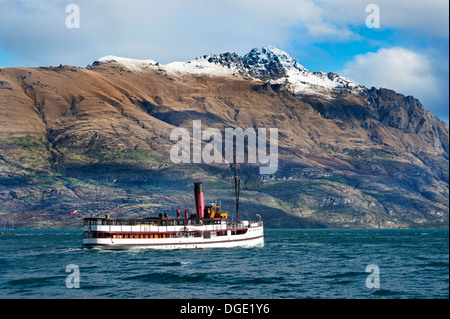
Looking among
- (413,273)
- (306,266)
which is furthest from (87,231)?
(413,273)

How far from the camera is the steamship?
123 m

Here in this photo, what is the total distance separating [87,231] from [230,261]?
4154 centimetres

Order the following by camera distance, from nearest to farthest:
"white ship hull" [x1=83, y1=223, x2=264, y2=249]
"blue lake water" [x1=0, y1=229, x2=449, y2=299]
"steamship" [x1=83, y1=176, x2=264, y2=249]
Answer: "blue lake water" [x1=0, y1=229, x2=449, y2=299] → "white ship hull" [x1=83, y1=223, x2=264, y2=249] → "steamship" [x1=83, y1=176, x2=264, y2=249]

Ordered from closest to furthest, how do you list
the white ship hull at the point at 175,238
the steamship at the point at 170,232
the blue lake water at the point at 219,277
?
the blue lake water at the point at 219,277 < the white ship hull at the point at 175,238 < the steamship at the point at 170,232

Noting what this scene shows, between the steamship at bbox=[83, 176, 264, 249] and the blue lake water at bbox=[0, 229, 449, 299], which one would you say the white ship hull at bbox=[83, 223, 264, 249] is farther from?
the blue lake water at bbox=[0, 229, 449, 299]

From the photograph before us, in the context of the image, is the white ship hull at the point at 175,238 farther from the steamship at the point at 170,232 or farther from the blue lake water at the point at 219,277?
the blue lake water at the point at 219,277

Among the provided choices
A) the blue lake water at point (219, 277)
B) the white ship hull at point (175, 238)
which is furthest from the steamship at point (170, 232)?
the blue lake water at point (219, 277)

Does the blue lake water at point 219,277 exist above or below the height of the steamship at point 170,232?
below

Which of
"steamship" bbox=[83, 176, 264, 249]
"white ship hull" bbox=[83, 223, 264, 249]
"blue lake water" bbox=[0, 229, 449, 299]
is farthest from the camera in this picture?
"steamship" bbox=[83, 176, 264, 249]

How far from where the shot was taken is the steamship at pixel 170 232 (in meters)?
123

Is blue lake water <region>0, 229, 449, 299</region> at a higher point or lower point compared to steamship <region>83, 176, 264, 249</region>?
lower

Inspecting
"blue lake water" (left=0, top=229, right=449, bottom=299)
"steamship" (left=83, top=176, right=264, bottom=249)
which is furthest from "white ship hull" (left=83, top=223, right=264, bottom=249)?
"blue lake water" (left=0, top=229, right=449, bottom=299)

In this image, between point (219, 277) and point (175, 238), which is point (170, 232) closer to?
point (175, 238)
